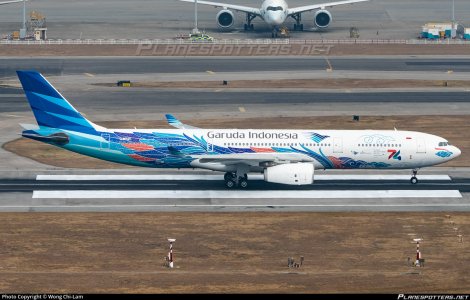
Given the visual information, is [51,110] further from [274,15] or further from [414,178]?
[274,15]

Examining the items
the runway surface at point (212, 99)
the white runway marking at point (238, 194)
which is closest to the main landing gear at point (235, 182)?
the white runway marking at point (238, 194)

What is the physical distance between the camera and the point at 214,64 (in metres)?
140

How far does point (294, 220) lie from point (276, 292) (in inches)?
604

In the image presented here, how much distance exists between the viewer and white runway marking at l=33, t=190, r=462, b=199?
240 ft

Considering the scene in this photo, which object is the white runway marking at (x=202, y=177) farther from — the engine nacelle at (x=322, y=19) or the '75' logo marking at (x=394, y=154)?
the engine nacelle at (x=322, y=19)

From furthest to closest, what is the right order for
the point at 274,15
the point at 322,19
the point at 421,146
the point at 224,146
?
the point at 322,19 → the point at 274,15 → the point at 421,146 → the point at 224,146

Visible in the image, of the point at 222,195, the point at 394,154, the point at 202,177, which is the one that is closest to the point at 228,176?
the point at 222,195

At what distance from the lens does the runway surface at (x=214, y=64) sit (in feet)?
440

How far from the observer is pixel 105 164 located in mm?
84375

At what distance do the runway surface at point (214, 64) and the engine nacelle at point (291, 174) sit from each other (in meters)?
61.3

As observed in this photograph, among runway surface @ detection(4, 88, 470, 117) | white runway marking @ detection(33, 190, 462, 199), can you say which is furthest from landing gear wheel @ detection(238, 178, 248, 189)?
runway surface @ detection(4, 88, 470, 117)

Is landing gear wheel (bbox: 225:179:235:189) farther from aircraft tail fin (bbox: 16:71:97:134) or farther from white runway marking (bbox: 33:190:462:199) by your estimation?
aircraft tail fin (bbox: 16:71:97:134)

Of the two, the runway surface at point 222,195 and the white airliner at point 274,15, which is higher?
the white airliner at point 274,15

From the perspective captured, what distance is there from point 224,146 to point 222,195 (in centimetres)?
383
